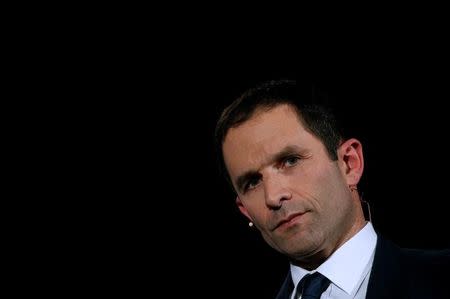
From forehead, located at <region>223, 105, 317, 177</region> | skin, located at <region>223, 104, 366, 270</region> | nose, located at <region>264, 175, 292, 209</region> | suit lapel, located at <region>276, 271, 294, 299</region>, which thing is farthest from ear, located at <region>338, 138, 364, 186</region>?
suit lapel, located at <region>276, 271, 294, 299</region>

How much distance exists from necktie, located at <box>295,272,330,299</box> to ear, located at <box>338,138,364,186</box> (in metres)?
0.35

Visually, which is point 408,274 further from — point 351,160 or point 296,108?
point 296,108

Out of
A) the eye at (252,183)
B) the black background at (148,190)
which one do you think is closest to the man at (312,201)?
the eye at (252,183)

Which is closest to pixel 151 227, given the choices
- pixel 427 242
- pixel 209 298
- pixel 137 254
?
pixel 137 254

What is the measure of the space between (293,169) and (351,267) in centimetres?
37

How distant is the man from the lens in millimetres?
1741

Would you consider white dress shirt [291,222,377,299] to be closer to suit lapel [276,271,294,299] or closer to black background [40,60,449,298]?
suit lapel [276,271,294,299]

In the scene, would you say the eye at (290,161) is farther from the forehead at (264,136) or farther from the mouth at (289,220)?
the mouth at (289,220)

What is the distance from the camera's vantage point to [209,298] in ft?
10.2

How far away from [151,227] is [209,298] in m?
0.53

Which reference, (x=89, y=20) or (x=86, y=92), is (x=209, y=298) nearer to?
(x=86, y=92)

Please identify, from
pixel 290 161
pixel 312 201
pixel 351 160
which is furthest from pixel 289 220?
pixel 351 160

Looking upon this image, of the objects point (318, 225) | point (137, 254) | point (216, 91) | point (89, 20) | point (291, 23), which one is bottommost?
point (137, 254)

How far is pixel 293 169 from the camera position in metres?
1.83
